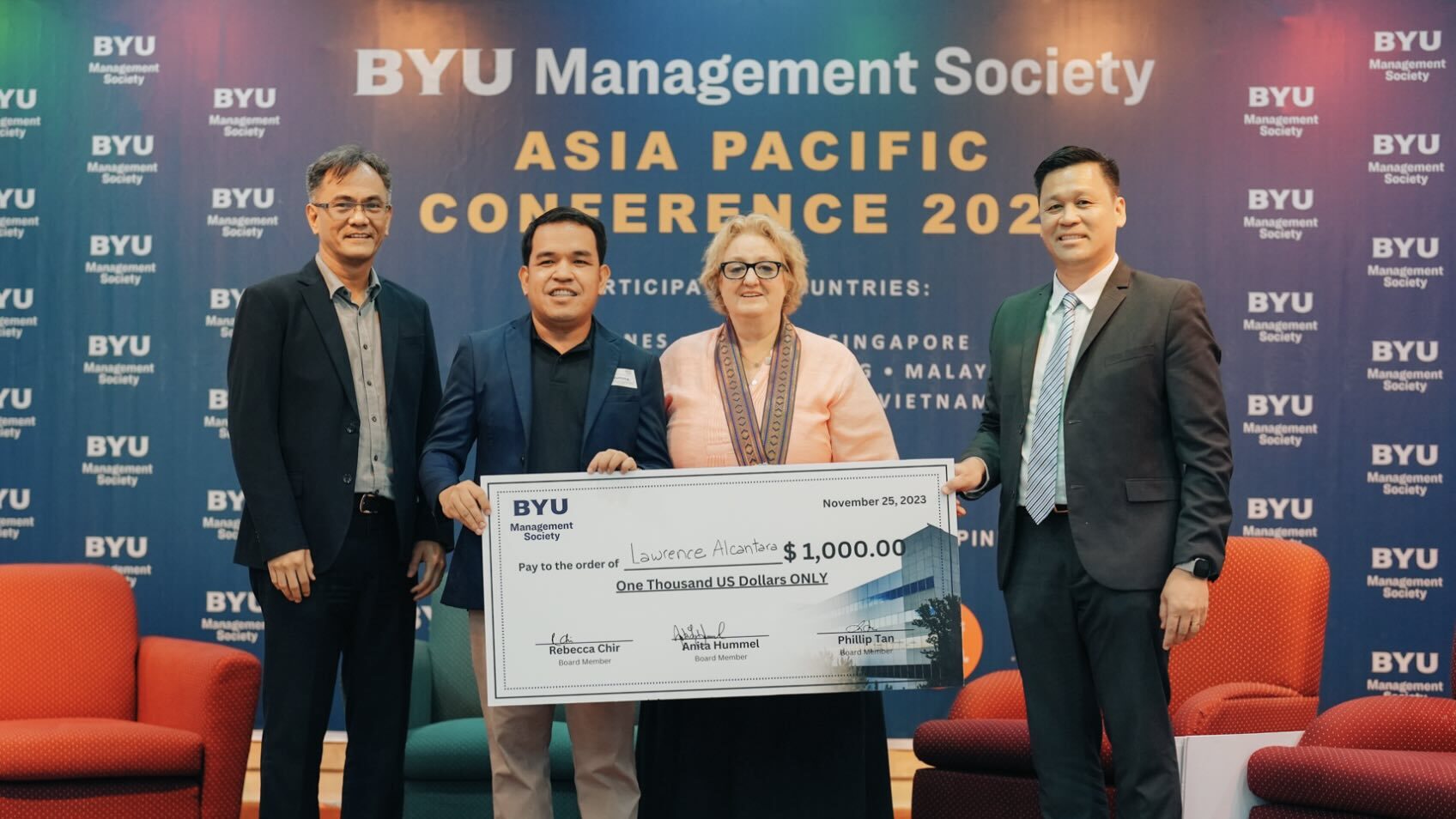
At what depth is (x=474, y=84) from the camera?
15.7ft

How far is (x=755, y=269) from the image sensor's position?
3.09 m

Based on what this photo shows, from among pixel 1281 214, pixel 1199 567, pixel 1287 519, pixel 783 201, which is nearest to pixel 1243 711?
pixel 1199 567

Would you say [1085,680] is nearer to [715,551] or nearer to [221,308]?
[715,551]

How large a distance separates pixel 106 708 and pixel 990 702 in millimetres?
2796

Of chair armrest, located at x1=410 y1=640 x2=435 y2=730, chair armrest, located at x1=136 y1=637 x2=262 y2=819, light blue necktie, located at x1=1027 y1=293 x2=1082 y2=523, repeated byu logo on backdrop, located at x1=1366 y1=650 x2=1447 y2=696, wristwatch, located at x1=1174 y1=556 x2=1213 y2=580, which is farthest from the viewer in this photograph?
repeated byu logo on backdrop, located at x1=1366 y1=650 x2=1447 y2=696

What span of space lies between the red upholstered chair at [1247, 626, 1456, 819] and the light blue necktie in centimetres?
105

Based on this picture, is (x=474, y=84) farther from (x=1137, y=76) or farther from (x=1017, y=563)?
(x=1017, y=563)

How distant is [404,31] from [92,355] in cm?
168

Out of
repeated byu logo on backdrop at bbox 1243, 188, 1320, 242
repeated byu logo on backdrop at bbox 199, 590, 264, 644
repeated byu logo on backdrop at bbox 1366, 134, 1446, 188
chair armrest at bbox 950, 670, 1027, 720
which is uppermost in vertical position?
repeated byu logo on backdrop at bbox 1366, 134, 1446, 188

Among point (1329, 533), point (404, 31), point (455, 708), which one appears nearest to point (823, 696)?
point (455, 708)

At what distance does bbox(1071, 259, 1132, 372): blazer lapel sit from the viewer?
2.80 metres

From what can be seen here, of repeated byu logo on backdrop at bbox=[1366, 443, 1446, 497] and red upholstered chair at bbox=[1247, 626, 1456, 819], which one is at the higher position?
repeated byu logo on backdrop at bbox=[1366, 443, 1446, 497]

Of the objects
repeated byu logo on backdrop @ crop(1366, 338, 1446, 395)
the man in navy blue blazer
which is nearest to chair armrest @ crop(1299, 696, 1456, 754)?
repeated byu logo on backdrop @ crop(1366, 338, 1446, 395)

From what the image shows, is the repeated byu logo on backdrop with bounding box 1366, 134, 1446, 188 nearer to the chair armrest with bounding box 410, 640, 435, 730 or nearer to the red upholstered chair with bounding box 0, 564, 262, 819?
the chair armrest with bounding box 410, 640, 435, 730
